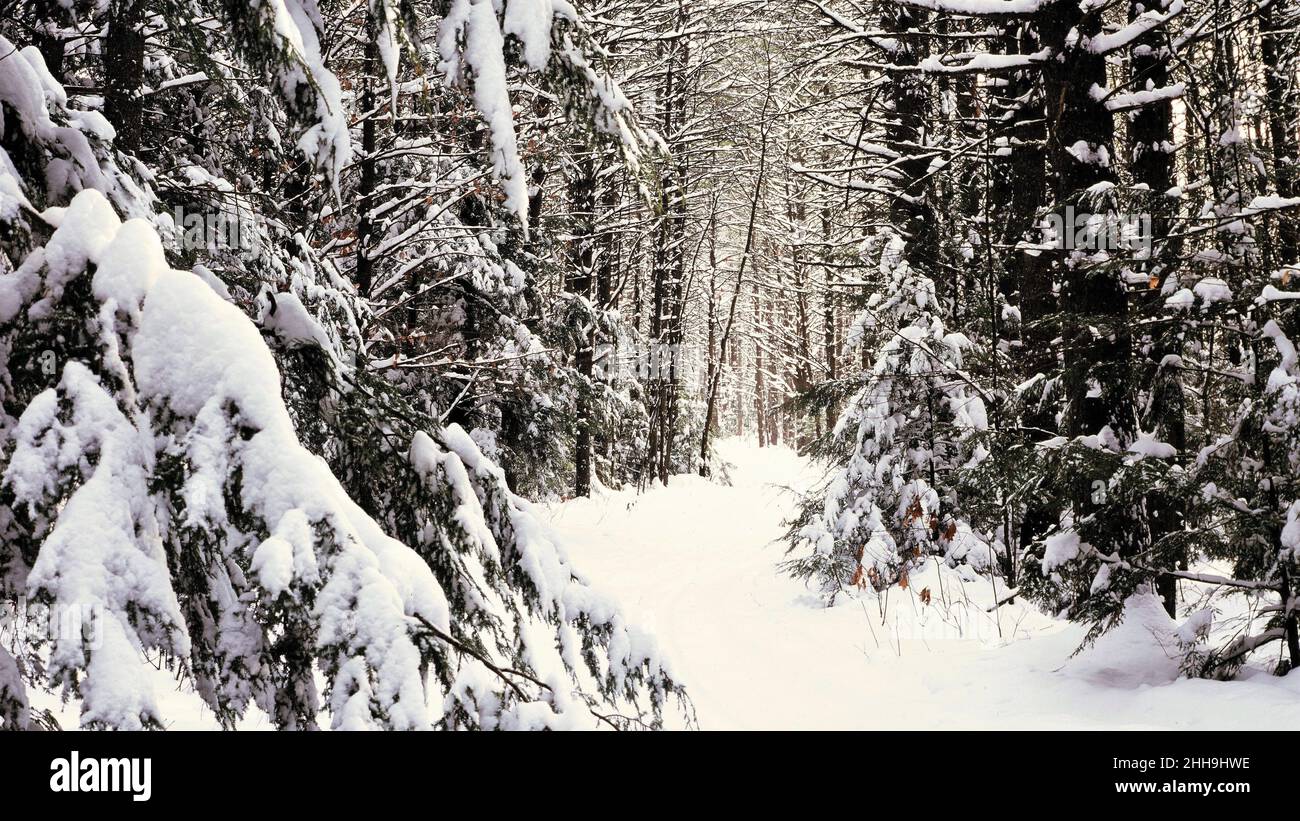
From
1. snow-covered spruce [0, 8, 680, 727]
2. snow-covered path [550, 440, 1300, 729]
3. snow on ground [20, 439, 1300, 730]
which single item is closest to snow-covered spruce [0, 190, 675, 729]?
snow-covered spruce [0, 8, 680, 727]

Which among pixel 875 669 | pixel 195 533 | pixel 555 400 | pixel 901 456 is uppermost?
pixel 555 400

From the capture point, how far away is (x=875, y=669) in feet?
19.1

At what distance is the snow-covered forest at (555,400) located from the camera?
153 centimetres

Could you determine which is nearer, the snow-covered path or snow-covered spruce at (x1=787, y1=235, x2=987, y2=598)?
the snow-covered path

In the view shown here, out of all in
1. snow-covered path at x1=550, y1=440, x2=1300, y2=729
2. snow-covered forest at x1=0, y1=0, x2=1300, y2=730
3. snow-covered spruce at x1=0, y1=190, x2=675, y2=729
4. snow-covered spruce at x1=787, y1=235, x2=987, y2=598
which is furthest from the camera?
snow-covered spruce at x1=787, y1=235, x2=987, y2=598

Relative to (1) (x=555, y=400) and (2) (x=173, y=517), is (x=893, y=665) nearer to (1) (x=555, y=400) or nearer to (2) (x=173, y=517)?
(2) (x=173, y=517)

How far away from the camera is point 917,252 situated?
8352 mm

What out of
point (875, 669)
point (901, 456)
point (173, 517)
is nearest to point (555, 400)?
point (901, 456)

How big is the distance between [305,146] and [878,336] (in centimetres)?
749

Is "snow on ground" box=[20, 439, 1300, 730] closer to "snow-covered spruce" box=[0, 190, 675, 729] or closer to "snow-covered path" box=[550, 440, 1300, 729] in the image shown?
"snow-covered path" box=[550, 440, 1300, 729]

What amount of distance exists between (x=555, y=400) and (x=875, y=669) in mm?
5869

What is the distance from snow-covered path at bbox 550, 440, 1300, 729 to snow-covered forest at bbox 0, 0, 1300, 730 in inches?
1.7

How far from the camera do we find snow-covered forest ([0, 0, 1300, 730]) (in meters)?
1.53
